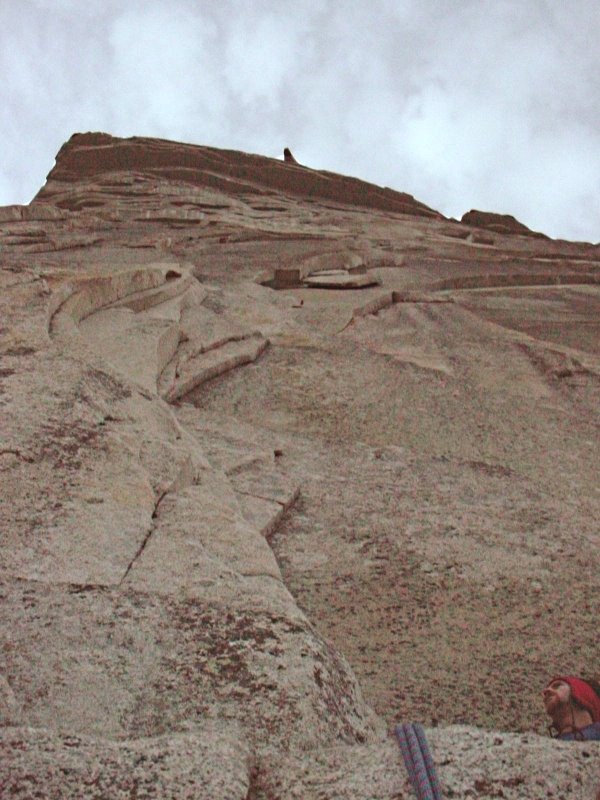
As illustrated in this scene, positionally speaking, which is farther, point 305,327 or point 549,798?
point 305,327

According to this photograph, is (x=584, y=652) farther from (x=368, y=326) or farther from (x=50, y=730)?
(x=368, y=326)

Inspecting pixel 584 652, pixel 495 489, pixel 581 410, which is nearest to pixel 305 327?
pixel 581 410

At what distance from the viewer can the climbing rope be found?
159 centimetres

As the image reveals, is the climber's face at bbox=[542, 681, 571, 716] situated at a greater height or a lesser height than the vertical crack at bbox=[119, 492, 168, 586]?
lesser

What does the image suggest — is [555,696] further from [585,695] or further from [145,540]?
[145,540]

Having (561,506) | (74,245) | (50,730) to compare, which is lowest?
(50,730)

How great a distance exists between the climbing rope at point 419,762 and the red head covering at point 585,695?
870 mm

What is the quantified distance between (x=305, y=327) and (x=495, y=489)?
9.54ft

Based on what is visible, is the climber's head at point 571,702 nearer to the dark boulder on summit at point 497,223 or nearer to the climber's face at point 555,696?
the climber's face at point 555,696

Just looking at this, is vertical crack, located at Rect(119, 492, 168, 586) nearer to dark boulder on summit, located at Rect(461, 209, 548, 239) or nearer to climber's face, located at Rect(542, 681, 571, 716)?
climber's face, located at Rect(542, 681, 571, 716)

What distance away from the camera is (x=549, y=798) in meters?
1.56

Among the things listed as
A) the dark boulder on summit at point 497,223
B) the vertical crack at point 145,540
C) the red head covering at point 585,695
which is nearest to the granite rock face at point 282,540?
the vertical crack at point 145,540

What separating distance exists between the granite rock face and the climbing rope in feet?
0.10

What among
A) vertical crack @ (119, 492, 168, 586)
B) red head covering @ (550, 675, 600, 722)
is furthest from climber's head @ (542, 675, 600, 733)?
vertical crack @ (119, 492, 168, 586)
